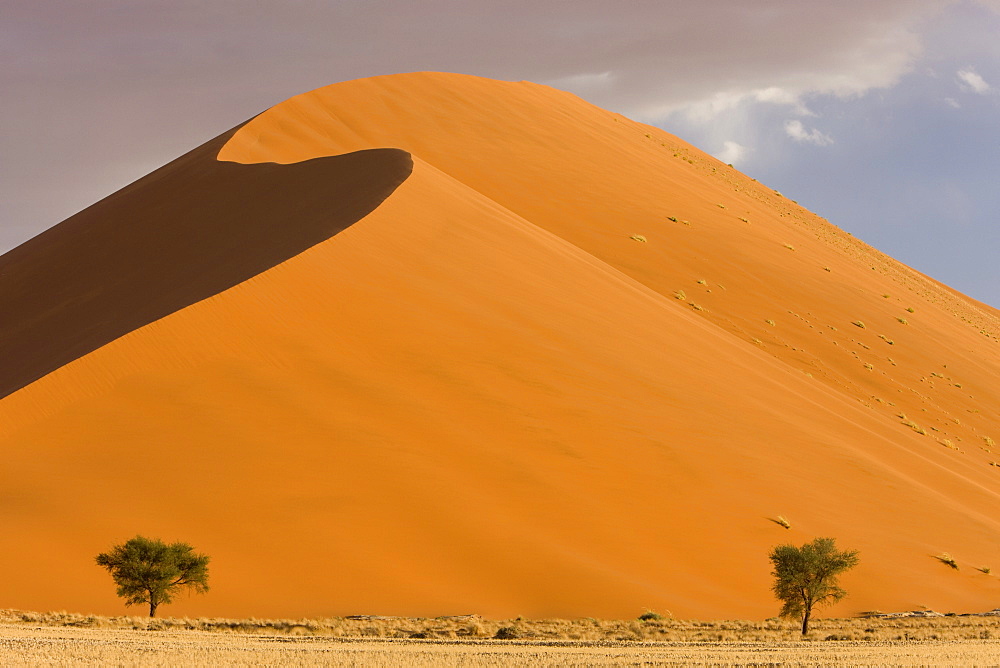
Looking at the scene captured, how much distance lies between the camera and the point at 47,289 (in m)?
26.6

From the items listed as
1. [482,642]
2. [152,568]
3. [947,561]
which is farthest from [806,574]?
[152,568]

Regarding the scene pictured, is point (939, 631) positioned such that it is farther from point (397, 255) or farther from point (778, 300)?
point (778, 300)

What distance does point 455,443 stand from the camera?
17.0m

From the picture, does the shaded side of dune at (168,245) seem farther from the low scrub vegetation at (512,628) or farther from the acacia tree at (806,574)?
the acacia tree at (806,574)

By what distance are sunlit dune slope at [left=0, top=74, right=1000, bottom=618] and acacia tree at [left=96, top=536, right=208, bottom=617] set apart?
370mm

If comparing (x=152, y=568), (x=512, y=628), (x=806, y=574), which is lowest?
(x=512, y=628)

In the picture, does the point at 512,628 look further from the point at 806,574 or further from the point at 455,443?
the point at 806,574

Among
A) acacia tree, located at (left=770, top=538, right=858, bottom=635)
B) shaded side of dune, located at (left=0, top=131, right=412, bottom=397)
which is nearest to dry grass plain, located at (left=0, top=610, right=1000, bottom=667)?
acacia tree, located at (left=770, top=538, right=858, bottom=635)

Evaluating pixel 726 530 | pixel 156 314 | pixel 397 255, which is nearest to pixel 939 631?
pixel 726 530

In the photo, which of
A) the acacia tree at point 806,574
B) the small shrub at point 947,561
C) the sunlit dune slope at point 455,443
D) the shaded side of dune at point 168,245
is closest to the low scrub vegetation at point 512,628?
the sunlit dune slope at point 455,443

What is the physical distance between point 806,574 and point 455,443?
5.69m

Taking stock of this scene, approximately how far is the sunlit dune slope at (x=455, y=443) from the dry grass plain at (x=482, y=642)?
522mm

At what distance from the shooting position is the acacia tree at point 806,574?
48.8ft

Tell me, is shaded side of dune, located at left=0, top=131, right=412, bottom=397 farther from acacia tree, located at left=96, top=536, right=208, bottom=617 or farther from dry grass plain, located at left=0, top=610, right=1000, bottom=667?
dry grass plain, located at left=0, top=610, right=1000, bottom=667
